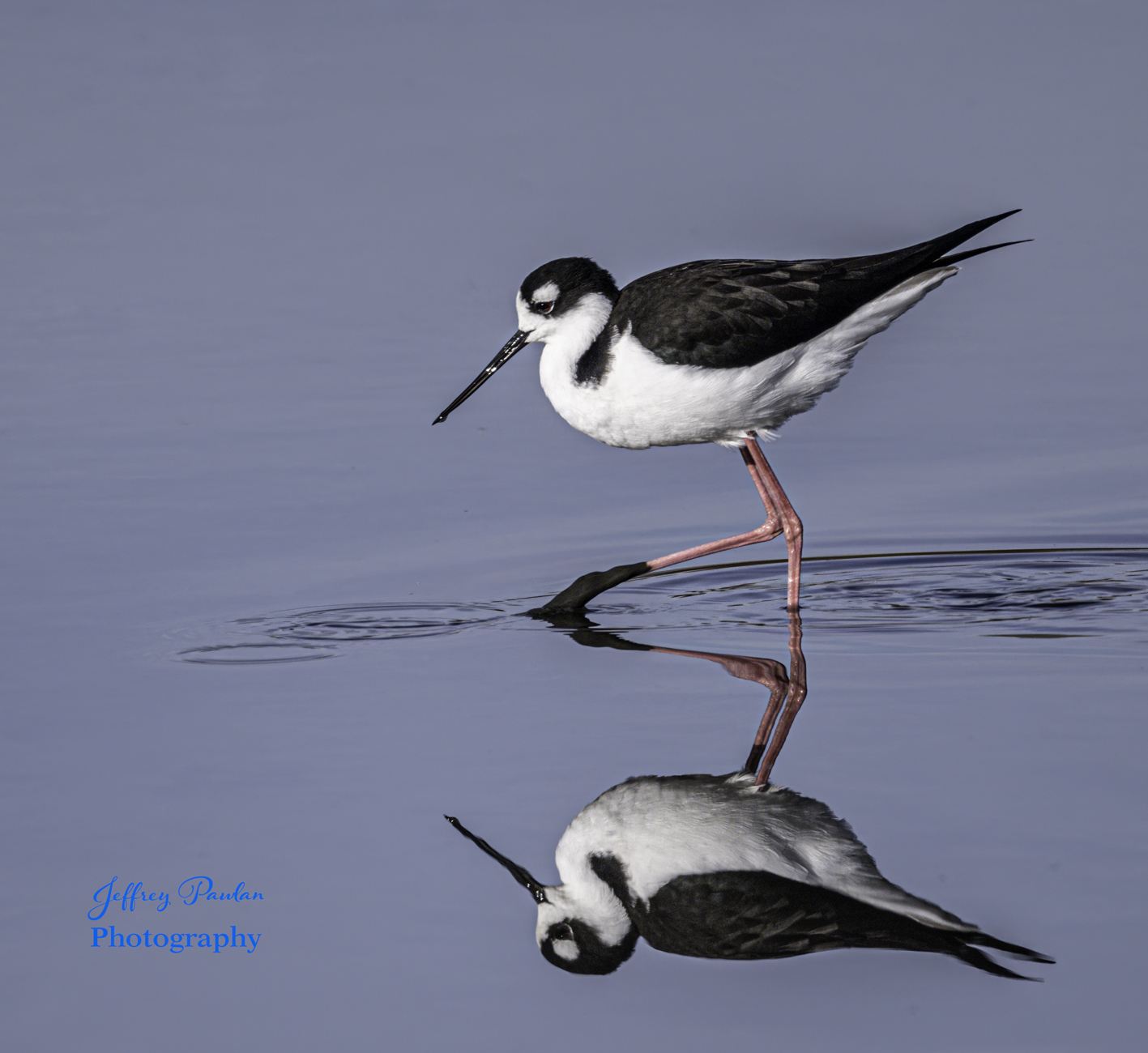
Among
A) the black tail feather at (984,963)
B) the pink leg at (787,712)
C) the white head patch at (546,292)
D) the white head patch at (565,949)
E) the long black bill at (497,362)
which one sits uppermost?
the white head patch at (546,292)

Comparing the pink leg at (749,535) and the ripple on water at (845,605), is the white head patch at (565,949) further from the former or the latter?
the pink leg at (749,535)

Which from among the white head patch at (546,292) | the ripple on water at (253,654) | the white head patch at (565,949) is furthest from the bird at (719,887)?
the white head patch at (546,292)

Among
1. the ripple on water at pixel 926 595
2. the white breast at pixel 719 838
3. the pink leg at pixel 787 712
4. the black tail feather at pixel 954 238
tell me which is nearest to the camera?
the white breast at pixel 719 838

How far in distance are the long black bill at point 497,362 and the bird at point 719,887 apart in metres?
2.76

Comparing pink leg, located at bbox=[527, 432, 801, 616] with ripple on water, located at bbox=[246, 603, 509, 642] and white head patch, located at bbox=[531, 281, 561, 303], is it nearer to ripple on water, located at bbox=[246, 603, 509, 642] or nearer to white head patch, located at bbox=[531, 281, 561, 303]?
ripple on water, located at bbox=[246, 603, 509, 642]

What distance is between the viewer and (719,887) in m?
4.37

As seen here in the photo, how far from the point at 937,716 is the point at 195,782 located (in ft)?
7.22

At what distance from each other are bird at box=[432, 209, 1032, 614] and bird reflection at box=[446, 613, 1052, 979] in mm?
1859

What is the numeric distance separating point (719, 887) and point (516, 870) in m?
0.52

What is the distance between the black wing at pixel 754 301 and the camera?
6598 mm

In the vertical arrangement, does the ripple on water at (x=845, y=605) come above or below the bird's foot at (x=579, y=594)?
below

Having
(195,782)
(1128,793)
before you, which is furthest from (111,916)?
(1128,793)

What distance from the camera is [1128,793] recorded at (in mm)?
4711

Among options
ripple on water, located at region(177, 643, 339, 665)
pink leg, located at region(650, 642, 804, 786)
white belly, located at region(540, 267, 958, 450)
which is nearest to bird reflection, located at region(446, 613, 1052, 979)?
pink leg, located at region(650, 642, 804, 786)
